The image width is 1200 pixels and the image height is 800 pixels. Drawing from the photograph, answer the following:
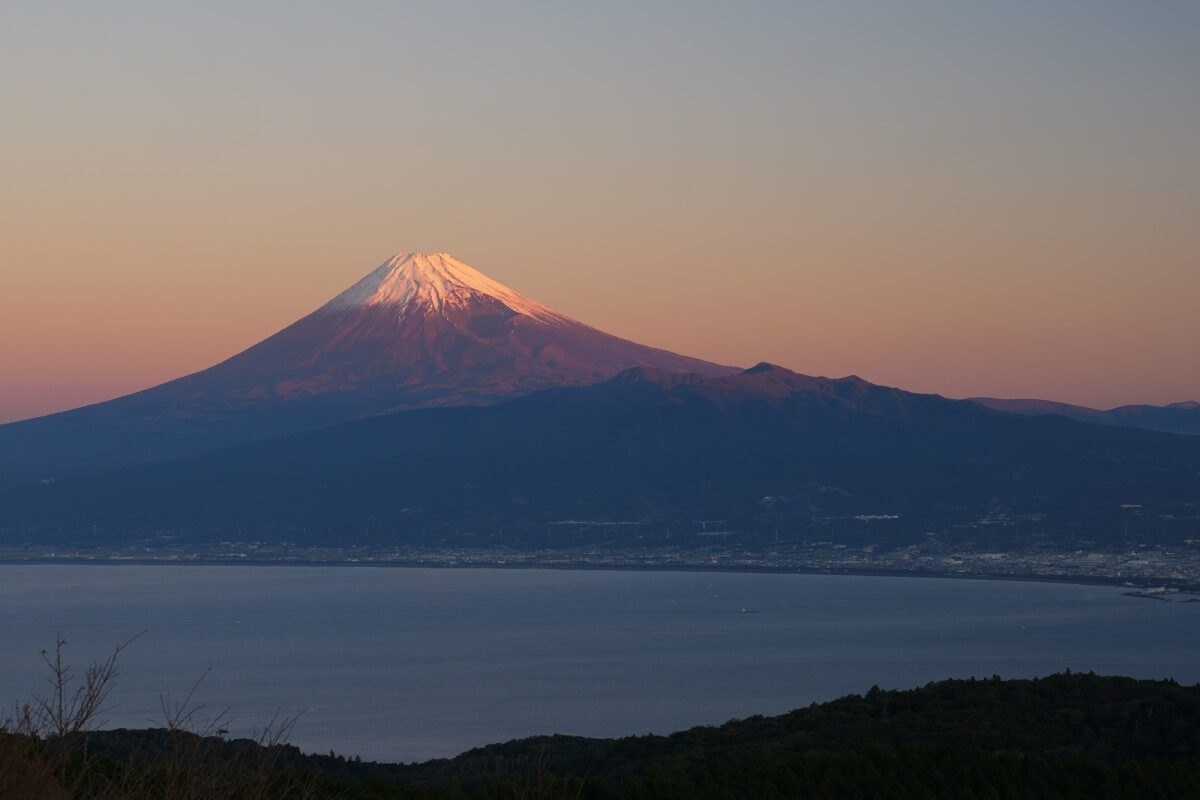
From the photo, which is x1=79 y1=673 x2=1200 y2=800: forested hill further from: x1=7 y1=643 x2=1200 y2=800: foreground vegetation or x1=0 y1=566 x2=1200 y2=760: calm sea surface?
x1=0 y1=566 x2=1200 y2=760: calm sea surface

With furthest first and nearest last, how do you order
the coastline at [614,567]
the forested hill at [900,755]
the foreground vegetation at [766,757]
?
the coastline at [614,567] → the forested hill at [900,755] → the foreground vegetation at [766,757]

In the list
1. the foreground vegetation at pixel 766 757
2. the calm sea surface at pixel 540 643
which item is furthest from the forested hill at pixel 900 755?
the calm sea surface at pixel 540 643

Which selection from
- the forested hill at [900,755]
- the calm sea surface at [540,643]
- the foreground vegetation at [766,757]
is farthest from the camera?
the calm sea surface at [540,643]

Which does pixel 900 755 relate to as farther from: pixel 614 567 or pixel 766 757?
pixel 614 567

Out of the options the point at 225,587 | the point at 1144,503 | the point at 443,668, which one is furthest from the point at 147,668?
the point at 1144,503

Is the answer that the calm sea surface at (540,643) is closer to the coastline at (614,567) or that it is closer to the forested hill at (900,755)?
the coastline at (614,567)

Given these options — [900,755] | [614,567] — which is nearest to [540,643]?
[614,567]
